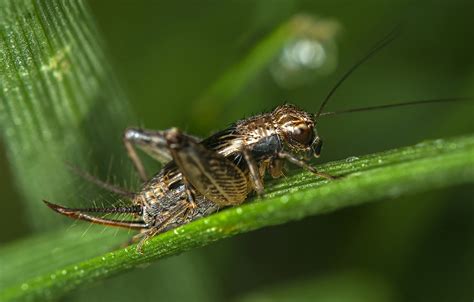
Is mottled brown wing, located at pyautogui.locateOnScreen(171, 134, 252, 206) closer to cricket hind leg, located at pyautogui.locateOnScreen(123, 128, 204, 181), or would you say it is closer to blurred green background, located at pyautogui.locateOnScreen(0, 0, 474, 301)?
cricket hind leg, located at pyautogui.locateOnScreen(123, 128, 204, 181)

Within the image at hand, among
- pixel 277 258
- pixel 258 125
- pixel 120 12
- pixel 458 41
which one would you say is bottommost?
pixel 277 258

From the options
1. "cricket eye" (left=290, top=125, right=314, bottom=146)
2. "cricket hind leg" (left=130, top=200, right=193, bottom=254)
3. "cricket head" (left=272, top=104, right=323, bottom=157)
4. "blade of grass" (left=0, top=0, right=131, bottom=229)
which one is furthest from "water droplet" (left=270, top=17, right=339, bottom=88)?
"cricket hind leg" (left=130, top=200, right=193, bottom=254)

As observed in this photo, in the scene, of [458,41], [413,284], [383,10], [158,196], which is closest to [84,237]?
[158,196]

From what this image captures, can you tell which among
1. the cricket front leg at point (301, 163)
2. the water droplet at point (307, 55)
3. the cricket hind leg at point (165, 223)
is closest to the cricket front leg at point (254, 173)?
the cricket front leg at point (301, 163)

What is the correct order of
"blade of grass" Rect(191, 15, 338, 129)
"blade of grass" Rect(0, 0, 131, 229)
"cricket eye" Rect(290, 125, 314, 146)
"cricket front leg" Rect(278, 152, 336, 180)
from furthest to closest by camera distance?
"blade of grass" Rect(191, 15, 338, 129) → "cricket eye" Rect(290, 125, 314, 146) → "blade of grass" Rect(0, 0, 131, 229) → "cricket front leg" Rect(278, 152, 336, 180)

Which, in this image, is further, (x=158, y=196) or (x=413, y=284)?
(x=413, y=284)

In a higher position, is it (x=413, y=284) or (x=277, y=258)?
(x=277, y=258)

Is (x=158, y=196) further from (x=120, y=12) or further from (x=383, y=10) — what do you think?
(x=383, y=10)

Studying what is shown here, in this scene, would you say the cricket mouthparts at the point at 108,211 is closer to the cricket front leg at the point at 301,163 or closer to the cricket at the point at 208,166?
the cricket at the point at 208,166
